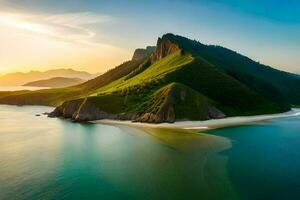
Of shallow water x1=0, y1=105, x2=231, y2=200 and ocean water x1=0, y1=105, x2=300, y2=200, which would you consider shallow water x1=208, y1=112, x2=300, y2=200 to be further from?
shallow water x1=0, y1=105, x2=231, y2=200

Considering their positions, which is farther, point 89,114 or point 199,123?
point 89,114

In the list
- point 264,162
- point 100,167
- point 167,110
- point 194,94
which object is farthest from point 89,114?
point 264,162

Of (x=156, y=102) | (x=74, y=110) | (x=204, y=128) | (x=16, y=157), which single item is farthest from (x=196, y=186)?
(x=74, y=110)

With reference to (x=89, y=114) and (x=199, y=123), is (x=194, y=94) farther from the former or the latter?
(x=89, y=114)

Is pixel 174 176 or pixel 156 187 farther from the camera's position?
pixel 174 176

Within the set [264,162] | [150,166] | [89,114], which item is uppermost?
[89,114]

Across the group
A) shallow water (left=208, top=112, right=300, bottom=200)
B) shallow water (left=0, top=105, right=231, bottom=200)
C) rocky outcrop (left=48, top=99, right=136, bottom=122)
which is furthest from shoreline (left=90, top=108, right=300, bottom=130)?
shallow water (left=0, top=105, right=231, bottom=200)

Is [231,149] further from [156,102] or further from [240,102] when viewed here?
[240,102]
